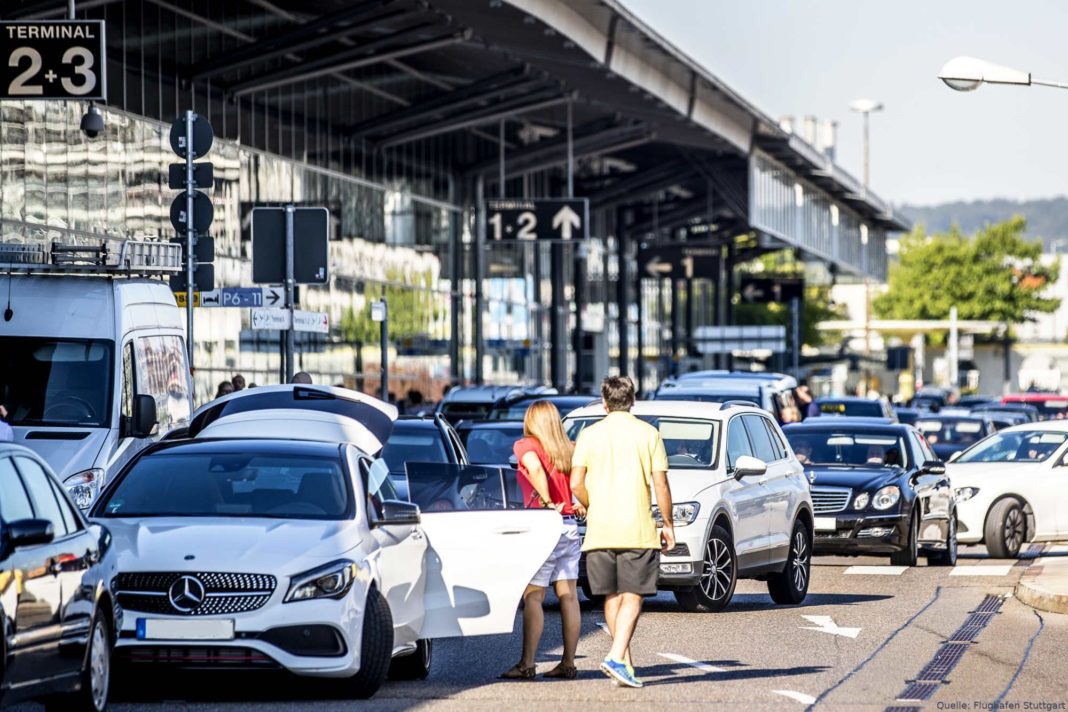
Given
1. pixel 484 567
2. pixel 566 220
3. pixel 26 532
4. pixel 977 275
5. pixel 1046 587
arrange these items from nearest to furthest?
pixel 26 532 < pixel 484 567 < pixel 1046 587 < pixel 566 220 < pixel 977 275

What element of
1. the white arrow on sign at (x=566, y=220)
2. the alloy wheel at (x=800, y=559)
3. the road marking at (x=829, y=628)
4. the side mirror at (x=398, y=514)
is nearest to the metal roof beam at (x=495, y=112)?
the white arrow on sign at (x=566, y=220)

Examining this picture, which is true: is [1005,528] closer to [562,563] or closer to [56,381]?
[56,381]

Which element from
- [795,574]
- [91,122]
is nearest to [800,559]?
[795,574]

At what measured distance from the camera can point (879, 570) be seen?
22.5m

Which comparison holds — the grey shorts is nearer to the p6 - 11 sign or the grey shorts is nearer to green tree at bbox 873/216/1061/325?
the p6 - 11 sign

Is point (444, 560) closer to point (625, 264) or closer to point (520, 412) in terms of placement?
point (520, 412)

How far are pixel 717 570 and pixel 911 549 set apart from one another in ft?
19.7

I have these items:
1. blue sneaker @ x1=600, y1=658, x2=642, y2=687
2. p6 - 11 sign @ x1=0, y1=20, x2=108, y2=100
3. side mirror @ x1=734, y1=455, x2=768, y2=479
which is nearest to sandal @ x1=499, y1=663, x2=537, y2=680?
blue sneaker @ x1=600, y1=658, x2=642, y2=687

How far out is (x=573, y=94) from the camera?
152 ft

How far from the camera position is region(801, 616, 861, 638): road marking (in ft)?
50.5

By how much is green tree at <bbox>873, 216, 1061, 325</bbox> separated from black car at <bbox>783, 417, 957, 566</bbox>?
112 meters

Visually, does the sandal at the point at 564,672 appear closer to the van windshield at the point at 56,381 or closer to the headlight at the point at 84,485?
the headlight at the point at 84,485

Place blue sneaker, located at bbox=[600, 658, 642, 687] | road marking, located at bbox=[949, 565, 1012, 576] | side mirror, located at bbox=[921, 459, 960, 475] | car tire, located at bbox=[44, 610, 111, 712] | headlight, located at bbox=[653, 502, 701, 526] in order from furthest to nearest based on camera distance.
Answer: side mirror, located at bbox=[921, 459, 960, 475], road marking, located at bbox=[949, 565, 1012, 576], headlight, located at bbox=[653, 502, 701, 526], blue sneaker, located at bbox=[600, 658, 642, 687], car tire, located at bbox=[44, 610, 111, 712]

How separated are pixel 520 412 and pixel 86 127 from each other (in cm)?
911
